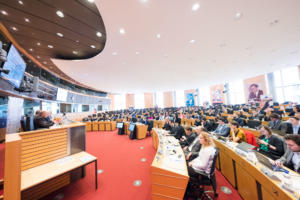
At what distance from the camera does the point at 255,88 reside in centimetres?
1341

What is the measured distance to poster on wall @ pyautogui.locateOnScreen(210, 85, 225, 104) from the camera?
1722 centimetres

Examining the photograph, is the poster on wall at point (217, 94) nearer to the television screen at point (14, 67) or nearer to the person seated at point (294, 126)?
the person seated at point (294, 126)

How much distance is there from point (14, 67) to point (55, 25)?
3.28 metres

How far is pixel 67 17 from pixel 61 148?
149 inches

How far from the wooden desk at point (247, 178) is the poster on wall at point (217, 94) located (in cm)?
1778

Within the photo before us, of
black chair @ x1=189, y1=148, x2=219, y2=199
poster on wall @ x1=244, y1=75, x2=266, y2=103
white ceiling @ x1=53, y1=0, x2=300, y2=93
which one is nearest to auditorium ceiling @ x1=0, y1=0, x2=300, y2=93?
white ceiling @ x1=53, y1=0, x2=300, y2=93

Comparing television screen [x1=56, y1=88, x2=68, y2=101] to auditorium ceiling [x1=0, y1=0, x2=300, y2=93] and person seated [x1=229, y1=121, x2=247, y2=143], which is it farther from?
person seated [x1=229, y1=121, x2=247, y2=143]

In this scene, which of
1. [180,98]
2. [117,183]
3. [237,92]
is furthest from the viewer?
[180,98]

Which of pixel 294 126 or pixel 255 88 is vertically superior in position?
pixel 255 88

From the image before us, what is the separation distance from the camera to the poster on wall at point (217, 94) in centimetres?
1722

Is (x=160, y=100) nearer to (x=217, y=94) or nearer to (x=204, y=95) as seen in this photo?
(x=204, y=95)

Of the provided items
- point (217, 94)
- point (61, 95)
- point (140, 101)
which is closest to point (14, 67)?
point (61, 95)

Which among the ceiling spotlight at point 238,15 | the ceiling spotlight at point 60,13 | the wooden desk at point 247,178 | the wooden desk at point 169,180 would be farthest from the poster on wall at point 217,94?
the ceiling spotlight at point 60,13

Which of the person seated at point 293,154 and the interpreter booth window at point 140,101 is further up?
the interpreter booth window at point 140,101
